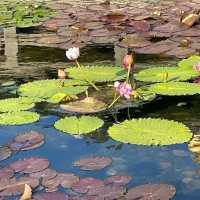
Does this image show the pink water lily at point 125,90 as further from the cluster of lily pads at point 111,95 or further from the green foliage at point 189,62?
the green foliage at point 189,62

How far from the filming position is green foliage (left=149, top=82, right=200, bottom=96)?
130 inches

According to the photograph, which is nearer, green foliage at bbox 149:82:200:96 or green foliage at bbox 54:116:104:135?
green foliage at bbox 54:116:104:135

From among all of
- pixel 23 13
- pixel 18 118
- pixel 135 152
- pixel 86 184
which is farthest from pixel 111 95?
pixel 23 13

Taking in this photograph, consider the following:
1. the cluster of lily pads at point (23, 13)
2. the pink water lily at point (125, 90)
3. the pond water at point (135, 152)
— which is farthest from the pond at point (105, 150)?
the cluster of lily pads at point (23, 13)

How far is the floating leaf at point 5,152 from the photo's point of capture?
8.66ft

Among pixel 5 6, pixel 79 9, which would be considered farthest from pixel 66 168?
pixel 5 6

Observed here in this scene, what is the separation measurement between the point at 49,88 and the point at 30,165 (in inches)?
41.3

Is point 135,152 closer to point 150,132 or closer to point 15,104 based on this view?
point 150,132

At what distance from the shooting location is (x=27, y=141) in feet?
9.17

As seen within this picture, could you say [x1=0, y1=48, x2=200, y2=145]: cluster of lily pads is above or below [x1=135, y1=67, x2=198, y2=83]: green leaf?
below

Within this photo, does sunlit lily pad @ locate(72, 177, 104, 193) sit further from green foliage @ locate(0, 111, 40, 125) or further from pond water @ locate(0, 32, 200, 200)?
green foliage @ locate(0, 111, 40, 125)

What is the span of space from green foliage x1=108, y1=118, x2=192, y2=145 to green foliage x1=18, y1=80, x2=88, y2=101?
0.64m

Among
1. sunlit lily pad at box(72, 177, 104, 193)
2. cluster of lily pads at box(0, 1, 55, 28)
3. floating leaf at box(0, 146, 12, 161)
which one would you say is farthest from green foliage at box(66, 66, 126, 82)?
cluster of lily pads at box(0, 1, 55, 28)

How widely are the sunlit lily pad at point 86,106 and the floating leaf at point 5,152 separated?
0.57 m
